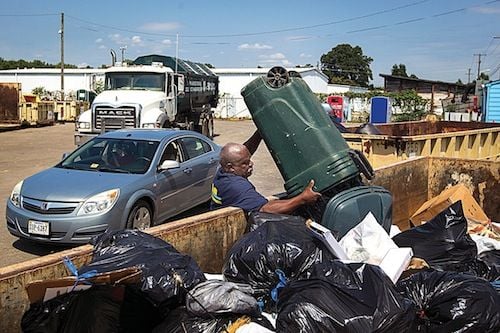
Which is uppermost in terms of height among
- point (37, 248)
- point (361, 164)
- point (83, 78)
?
point (83, 78)

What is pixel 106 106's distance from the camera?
48.7ft

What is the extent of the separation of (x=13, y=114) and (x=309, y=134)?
2581 cm

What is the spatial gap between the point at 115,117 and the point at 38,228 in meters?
8.96

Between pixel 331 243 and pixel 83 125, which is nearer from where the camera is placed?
pixel 331 243

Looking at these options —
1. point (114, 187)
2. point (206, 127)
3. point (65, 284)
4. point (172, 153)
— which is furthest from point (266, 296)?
point (206, 127)

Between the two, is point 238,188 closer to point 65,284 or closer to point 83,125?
point 65,284

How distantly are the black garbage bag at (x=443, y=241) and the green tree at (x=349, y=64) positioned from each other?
88.3 metres

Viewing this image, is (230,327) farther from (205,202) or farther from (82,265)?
(205,202)

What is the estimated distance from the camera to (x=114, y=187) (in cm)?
645

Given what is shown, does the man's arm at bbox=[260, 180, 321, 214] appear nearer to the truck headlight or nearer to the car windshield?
the car windshield

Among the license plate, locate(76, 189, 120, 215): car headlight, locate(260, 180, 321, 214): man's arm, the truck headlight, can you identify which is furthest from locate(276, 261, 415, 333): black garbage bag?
the truck headlight

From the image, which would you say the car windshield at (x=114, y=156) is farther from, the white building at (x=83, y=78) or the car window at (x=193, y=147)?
the white building at (x=83, y=78)

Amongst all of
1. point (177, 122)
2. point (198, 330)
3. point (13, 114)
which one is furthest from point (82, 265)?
point (13, 114)

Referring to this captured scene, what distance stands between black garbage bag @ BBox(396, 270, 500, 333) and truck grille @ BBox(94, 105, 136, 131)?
41.8 ft
